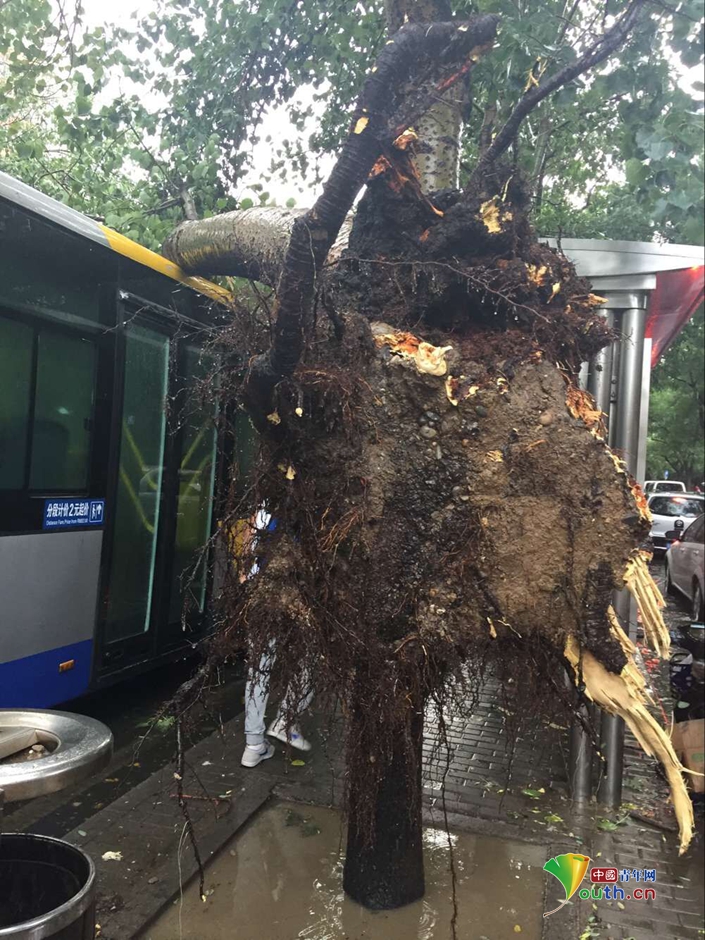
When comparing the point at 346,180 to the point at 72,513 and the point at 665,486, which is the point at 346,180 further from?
the point at 665,486

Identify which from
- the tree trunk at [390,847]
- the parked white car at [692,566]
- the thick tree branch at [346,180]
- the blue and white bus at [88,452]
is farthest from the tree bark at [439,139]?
the parked white car at [692,566]

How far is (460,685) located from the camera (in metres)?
2.55

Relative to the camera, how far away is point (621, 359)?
177 inches

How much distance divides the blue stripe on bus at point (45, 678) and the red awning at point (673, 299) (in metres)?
4.37

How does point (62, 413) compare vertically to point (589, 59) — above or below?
below

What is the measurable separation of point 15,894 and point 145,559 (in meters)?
3.32

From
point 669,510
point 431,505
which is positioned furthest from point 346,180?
point 669,510

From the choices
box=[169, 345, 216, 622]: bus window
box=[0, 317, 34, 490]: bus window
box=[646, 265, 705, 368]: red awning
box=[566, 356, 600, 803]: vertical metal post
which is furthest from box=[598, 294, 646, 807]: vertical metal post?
box=[0, 317, 34, 490]: bus window

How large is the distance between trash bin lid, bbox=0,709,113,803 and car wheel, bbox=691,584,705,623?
923cm

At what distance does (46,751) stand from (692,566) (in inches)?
452

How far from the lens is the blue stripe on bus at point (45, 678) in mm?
4082

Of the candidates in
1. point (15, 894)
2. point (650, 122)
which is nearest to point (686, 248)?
point (650, 122)

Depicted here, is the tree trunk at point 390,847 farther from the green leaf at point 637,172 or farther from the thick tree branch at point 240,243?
the green leaf at point 637,172

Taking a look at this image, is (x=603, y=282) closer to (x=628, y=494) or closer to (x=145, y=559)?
(x=628, y=494)
